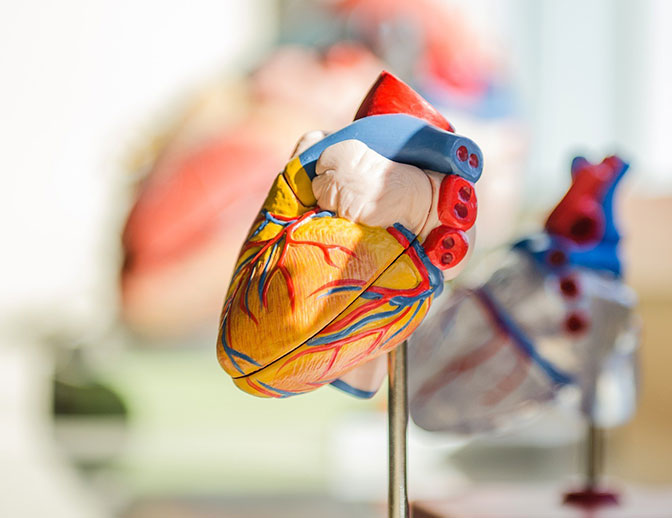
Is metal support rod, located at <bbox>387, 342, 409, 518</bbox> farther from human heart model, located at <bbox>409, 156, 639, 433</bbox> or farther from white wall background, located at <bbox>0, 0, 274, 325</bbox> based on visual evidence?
white wall background, located at <bbox>0, 0, 274, 325</bbox>

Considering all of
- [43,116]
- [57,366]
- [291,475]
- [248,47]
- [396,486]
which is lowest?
[396,486]

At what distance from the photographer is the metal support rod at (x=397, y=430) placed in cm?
47

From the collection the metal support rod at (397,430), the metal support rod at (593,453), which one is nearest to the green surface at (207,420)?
the metal support rod at (593,453)

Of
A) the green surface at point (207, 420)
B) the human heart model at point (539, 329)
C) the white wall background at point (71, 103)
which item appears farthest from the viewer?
the white wall background at point (71, 103)

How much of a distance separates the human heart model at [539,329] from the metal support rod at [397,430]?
0.11 m

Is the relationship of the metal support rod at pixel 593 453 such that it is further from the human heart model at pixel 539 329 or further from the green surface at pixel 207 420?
the green surface at pixel 207 420

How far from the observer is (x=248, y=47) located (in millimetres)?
2031

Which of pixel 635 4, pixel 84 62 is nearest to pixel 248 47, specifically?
pixel 84 62

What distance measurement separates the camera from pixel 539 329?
1.93ft

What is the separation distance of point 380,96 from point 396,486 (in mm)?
204

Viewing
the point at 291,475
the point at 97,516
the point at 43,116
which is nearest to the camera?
the point at 97,516

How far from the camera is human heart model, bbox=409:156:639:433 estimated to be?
1.93 ft

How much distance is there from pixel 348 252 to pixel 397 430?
12 cm

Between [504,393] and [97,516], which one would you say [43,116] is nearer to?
[97,516]
